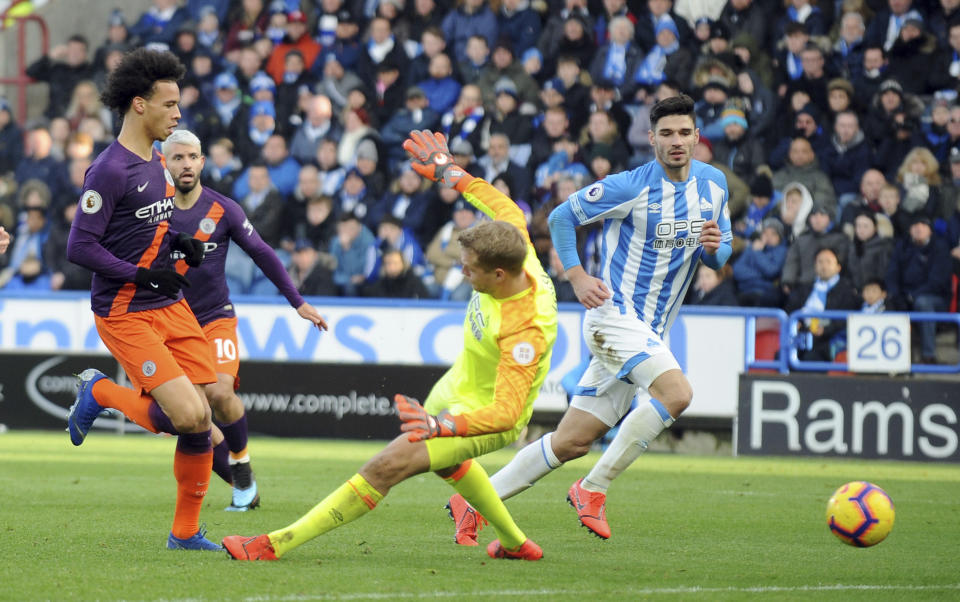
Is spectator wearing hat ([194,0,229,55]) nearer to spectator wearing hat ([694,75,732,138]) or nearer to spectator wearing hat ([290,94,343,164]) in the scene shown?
spectator wearing hat ([290,94,343,164])

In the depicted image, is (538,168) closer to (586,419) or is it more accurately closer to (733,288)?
(733,288)

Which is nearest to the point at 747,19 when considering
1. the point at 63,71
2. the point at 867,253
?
the point at 867,253

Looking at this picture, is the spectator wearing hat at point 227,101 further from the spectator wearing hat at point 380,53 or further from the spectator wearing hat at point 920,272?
the spectator wearing hat at point 920,272

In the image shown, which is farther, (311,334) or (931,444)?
(311,334)

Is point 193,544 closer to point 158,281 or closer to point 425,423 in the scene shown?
point 158,281

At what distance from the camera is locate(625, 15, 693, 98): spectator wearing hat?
56.0ft

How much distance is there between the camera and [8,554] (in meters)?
6.71

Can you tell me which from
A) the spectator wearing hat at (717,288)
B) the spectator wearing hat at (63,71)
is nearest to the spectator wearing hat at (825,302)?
the spectator wearing hat at (717,288)

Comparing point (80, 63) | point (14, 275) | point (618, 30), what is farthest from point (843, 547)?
point (80, 63)

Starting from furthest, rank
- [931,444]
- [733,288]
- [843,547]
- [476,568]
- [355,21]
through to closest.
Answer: [355,21]
[733,288]
[931,444]
[843,547]
[476,568]

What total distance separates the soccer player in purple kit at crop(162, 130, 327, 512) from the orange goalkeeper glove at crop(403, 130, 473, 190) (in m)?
1.61

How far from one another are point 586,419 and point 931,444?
7064 millimetres

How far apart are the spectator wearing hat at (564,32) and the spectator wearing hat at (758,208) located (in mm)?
3192

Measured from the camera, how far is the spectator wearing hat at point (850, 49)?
1677 centimetres
